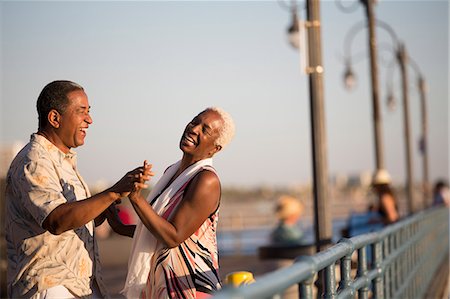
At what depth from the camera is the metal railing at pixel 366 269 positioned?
291cm

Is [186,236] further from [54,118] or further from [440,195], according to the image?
[440,195]

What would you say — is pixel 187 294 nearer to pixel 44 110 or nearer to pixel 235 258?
pixel 44 110

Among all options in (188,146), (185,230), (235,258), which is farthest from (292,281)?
(235,258)

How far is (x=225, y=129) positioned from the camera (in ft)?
15.4

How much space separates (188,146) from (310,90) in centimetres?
521

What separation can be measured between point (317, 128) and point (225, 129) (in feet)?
16.8

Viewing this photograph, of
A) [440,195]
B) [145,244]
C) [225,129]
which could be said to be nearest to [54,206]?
[145,244]

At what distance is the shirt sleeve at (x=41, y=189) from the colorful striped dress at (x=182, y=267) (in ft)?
1.74

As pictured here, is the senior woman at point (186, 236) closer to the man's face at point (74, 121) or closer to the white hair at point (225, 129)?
the white hair at point (225, 129)

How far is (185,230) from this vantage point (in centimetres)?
437

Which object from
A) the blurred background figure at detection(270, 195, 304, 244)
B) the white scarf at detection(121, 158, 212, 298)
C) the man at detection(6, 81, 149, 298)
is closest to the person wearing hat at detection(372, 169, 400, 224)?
the blurred background figure at detection(270, 195, 304, 244)

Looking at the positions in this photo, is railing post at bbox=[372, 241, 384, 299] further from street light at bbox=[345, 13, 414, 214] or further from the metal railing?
street light at bbox=[345, 13, 414, 214]

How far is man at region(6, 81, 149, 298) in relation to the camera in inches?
160

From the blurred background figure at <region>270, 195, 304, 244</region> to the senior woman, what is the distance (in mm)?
12641
